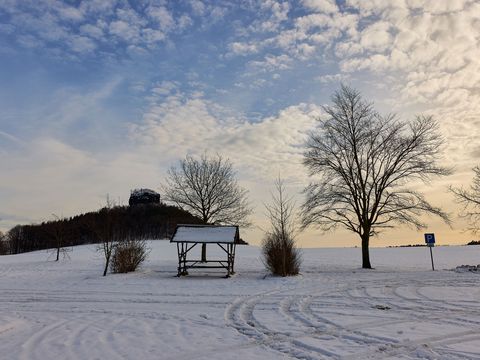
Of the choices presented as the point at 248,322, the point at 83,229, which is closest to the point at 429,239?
the point at 248,322

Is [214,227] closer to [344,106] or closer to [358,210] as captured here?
[358,210]

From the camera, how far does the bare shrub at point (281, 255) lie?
21375 millimetres

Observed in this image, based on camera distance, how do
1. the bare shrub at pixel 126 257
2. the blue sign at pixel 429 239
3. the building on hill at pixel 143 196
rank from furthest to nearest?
the building on hill at pixel 143 196, the blue sign at pixel 429 239, the bare shrub at pixel 126 257

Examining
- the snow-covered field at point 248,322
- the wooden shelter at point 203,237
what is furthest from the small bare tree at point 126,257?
the snow-covered field at point 248,322

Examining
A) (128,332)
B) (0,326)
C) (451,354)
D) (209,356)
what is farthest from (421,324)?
(0,326)

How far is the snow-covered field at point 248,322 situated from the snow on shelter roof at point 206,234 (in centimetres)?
605

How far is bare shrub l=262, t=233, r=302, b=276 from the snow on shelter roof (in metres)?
2.07

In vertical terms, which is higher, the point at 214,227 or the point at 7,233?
the point at 7,233

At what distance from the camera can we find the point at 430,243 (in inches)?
969

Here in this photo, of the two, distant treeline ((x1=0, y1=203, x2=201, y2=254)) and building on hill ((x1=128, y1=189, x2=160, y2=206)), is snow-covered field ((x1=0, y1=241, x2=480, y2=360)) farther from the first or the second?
building on hill ((x1=128, y1=189, x2=160, y2=206))

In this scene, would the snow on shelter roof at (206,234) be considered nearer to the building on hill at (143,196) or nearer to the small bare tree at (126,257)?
the small bare tree at (126,257)

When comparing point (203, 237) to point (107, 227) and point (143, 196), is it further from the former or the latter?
point (143, 196)

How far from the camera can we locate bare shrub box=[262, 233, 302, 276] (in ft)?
70.1

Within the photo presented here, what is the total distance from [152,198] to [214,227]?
6052 cm
